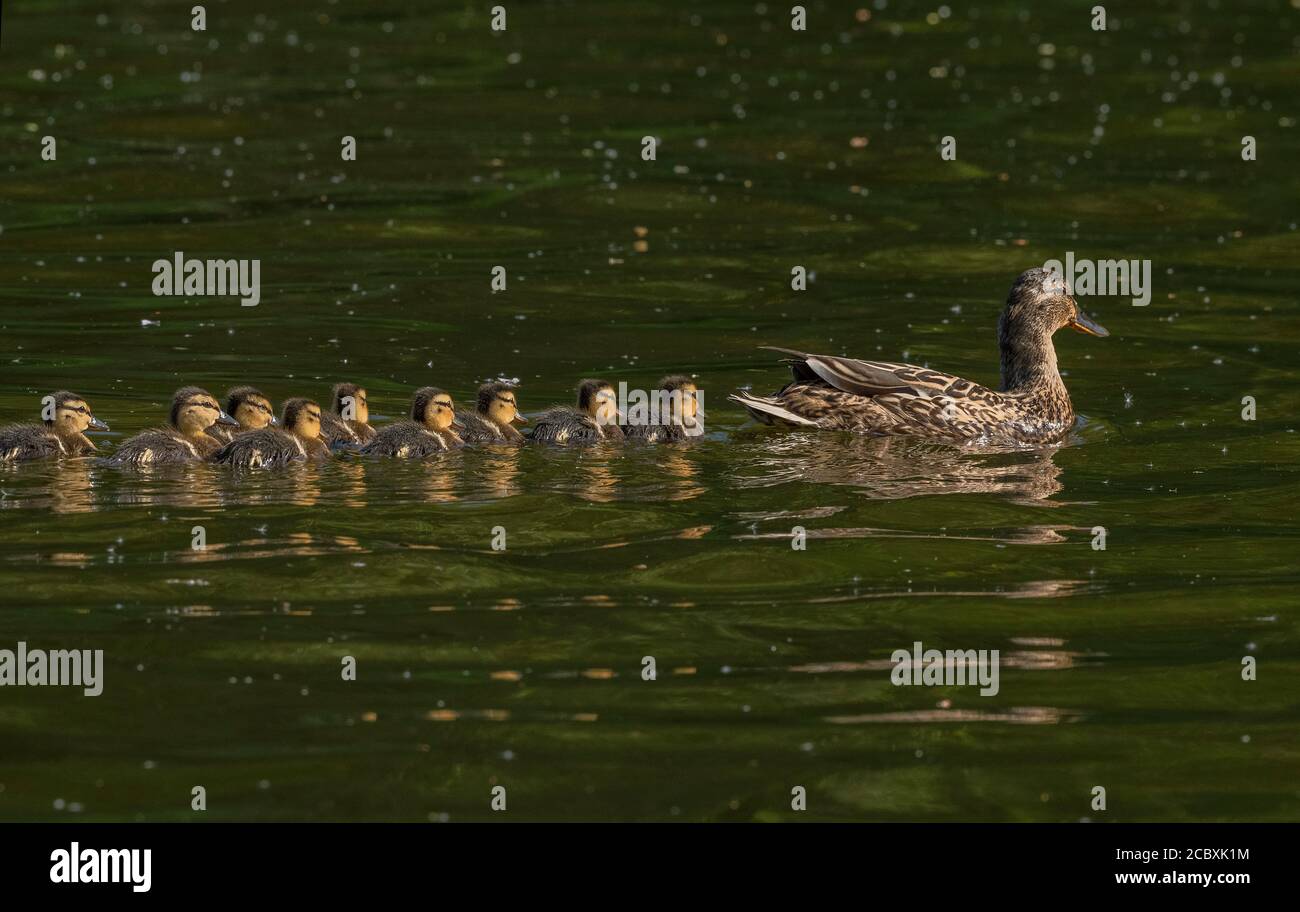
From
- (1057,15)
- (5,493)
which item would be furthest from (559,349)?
(1057,15)

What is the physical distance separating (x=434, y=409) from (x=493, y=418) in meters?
0.41

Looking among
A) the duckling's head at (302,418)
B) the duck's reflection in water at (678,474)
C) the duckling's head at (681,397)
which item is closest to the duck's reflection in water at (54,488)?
the duckling's head at (302,418)

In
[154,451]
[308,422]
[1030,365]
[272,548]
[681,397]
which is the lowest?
[272,548]

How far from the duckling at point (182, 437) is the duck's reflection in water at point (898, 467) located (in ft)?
8.08

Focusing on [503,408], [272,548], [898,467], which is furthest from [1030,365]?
[272,548]

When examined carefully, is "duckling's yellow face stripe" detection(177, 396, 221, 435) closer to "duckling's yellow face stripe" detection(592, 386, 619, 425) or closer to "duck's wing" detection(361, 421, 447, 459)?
"duck's wing" detection(361, 421, 447, 459)

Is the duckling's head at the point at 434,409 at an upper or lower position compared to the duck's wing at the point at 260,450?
upper

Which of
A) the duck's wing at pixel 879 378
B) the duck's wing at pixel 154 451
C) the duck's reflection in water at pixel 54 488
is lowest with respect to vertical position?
the duck's reflection in water at pixel 54 488

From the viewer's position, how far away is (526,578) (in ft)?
28.4

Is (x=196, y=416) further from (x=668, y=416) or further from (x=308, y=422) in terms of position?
(x=668, y=416)

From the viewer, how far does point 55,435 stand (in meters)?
10.3

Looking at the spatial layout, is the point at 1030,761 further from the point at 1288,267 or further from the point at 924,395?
the point at 1288,267

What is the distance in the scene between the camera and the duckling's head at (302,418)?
10477 millimetres

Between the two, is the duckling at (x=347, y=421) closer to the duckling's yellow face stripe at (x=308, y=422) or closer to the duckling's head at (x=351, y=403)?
the duckling's head at (x=351, y=403)
